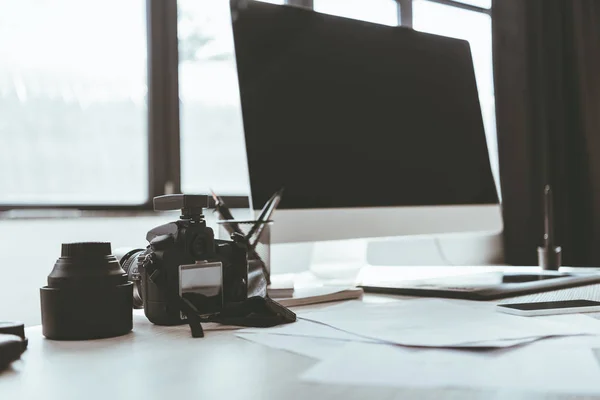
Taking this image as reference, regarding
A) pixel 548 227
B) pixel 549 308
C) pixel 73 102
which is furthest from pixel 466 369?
pixel 73 102

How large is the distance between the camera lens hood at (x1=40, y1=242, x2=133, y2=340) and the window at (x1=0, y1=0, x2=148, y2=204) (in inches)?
43.8

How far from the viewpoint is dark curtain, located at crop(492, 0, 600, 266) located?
2.76 metres

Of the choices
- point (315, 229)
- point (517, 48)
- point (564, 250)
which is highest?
point (517, 48)

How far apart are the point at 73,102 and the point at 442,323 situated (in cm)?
138

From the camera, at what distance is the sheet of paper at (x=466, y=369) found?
417mm

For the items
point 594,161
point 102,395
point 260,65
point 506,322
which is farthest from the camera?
point 594,161

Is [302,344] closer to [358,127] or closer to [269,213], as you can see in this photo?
[269,213]

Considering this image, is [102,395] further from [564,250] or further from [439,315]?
[564,250]

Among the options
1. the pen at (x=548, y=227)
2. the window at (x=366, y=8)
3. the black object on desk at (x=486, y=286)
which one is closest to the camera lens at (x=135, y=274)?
the black object on desk at (x=486, y=286)

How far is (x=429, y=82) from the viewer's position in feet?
3.93

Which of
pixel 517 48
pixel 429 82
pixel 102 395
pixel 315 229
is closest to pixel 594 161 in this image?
pixel 517 48

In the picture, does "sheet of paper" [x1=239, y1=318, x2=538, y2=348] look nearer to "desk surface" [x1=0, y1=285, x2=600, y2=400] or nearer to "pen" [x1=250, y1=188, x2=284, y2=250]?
"desk surface" [x1=0, y1=285, x2=600, y2=400]

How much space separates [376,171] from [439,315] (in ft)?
1.34

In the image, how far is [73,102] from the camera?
1.72 m
